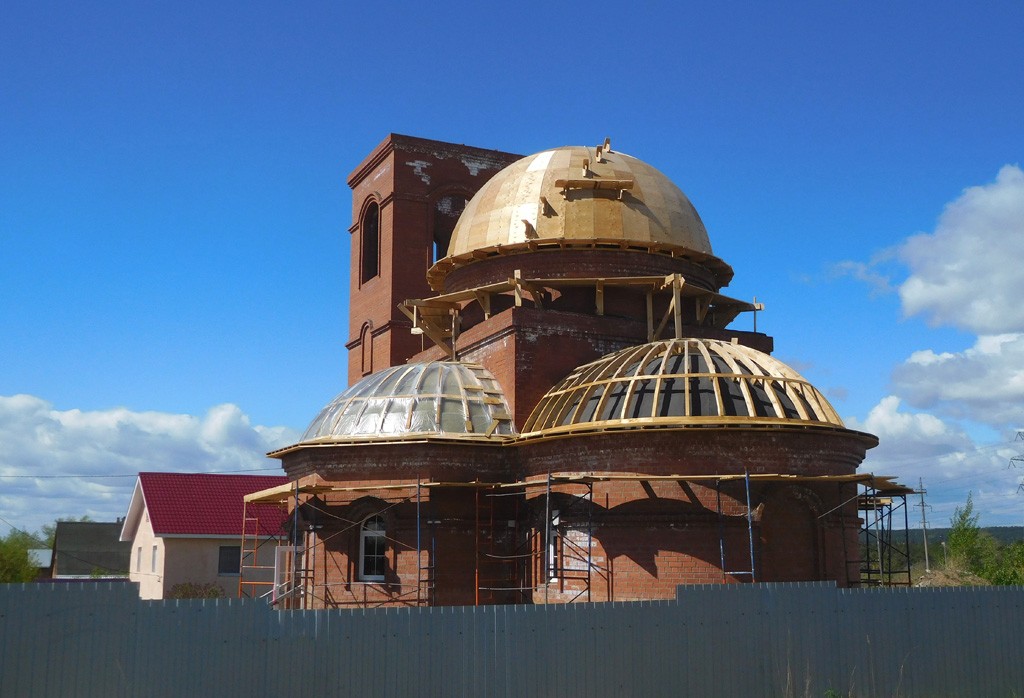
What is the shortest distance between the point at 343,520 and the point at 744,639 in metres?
10.1

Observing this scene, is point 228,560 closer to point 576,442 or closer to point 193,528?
point 193,528

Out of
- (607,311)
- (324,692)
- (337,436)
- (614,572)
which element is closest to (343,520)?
(337,436)

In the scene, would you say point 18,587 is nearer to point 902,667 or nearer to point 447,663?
point 447,663

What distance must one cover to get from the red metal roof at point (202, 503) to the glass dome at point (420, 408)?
36.3 ft

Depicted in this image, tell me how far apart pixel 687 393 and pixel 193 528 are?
2000 cm

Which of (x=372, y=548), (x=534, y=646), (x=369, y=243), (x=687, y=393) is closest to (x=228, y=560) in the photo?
(x=369, y=243)

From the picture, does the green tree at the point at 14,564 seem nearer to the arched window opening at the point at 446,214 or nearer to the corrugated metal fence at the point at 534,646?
the arched window opening at the point at 446,214

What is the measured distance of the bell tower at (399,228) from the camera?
3144cm

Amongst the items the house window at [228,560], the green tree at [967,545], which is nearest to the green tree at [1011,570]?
the green tree at [967,545]

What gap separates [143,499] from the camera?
116 feet

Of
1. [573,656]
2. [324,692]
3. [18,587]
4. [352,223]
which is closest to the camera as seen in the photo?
[18,587]

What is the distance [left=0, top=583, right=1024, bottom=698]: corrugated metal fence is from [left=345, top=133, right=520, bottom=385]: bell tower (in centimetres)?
1852

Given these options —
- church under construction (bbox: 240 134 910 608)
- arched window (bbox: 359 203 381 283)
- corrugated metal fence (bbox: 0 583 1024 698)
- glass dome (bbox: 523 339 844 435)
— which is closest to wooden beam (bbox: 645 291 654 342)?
church under construction (bbox: 240 134 910 608)

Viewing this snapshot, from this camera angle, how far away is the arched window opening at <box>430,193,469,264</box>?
32688 mm
